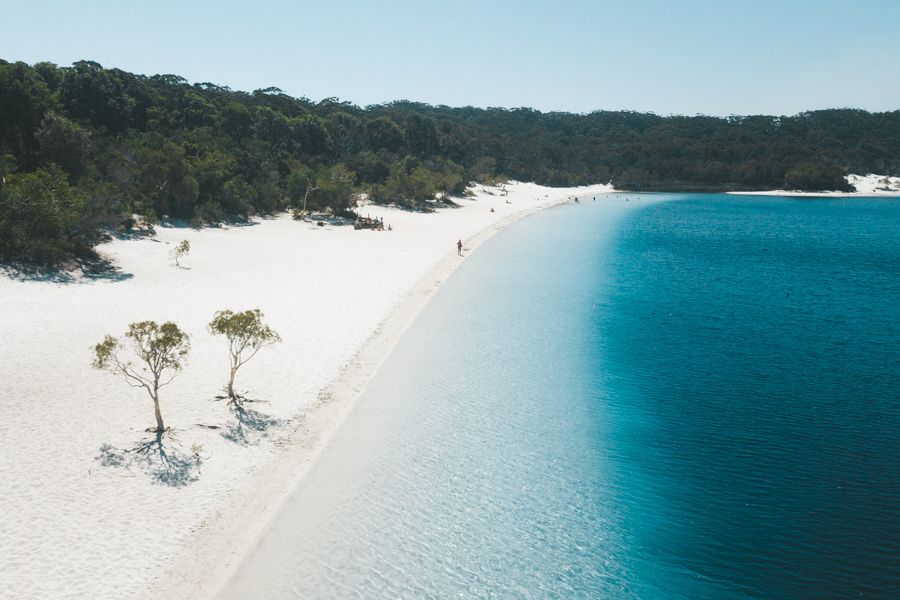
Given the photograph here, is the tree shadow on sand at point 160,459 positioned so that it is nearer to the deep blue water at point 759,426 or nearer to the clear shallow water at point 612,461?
the clear shallow water at point 612,461

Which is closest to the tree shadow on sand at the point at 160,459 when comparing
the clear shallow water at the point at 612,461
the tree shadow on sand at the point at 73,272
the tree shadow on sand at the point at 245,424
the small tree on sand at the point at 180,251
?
the tree shadow on sand at the point at 245,424

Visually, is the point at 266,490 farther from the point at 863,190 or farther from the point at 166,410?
the point at 863,190

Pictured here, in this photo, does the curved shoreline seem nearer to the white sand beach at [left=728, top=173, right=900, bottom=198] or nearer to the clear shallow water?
the clear shallow water

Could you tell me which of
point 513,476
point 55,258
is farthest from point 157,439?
point 55,258

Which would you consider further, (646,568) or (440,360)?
(440,360)

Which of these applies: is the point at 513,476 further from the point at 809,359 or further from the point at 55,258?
the point at 55,258

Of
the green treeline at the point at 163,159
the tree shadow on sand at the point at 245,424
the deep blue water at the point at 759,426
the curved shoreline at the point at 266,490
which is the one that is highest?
the green treeline at the point at 163,159
